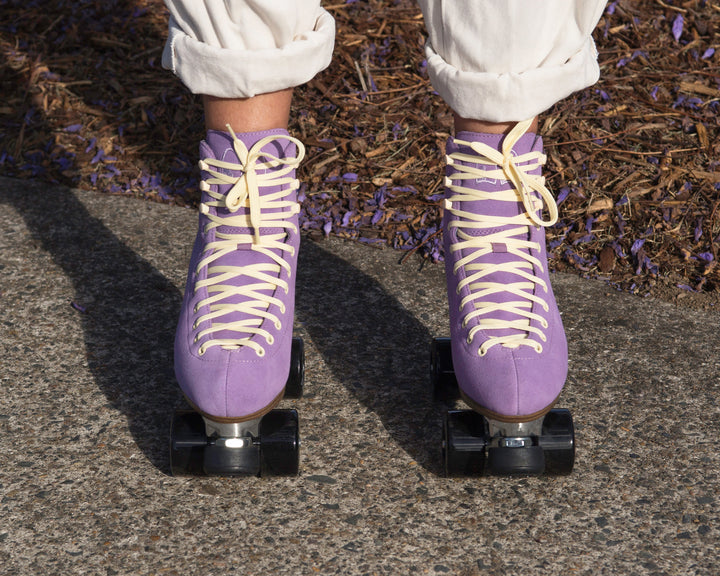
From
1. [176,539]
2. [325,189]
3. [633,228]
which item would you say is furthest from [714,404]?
[325,189]

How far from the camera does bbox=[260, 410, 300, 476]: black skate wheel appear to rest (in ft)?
5.29

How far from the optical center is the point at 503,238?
171 centimetres

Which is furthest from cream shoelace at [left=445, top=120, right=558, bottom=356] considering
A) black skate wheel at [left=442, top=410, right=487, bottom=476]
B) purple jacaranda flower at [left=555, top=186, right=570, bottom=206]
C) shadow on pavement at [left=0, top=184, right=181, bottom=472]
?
purple jacaranda flower at [left=555, top=186, right=570, bottom=206]

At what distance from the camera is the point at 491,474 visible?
1.61m

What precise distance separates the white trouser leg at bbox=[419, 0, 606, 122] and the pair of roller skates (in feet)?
0.35

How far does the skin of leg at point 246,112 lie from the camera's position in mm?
1684

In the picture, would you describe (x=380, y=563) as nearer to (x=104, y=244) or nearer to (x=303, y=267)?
(x=303, y=267)

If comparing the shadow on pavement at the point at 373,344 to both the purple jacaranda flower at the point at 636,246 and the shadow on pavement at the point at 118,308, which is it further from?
the purple jacaranda flower at the point at 636,246

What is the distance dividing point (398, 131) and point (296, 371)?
1.34m

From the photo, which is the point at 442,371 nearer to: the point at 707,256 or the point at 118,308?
the point at 118,308

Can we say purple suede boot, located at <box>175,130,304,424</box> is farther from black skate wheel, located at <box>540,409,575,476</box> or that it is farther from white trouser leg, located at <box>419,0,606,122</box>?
black skate wheel, located at <box>540,409,575,476</box>

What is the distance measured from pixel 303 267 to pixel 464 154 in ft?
2.98

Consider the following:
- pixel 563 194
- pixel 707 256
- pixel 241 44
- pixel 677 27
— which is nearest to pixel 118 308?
pixel 241 44

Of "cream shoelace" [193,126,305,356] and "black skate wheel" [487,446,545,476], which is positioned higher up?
"cream shoelace" [193,126,305,356]
